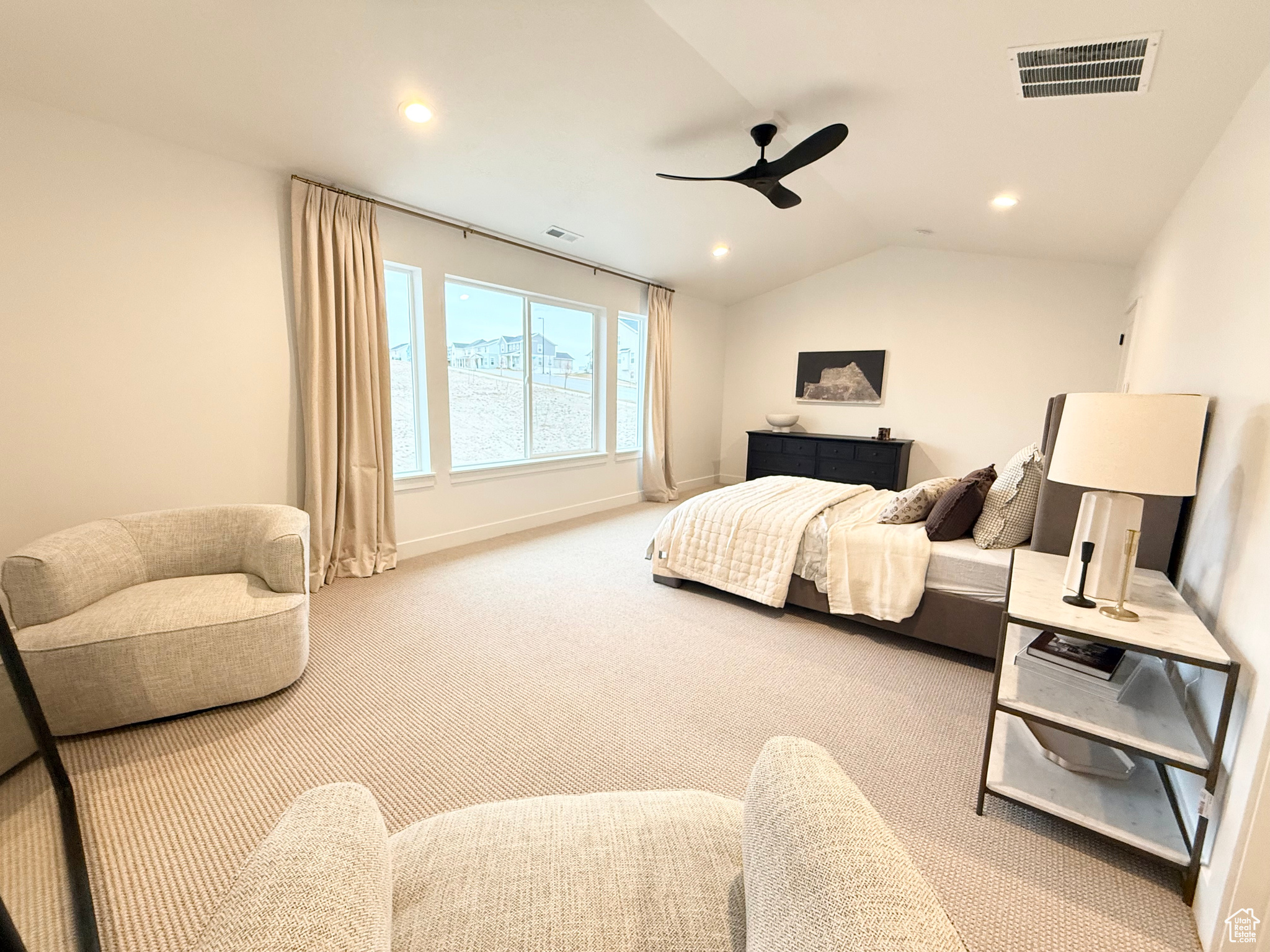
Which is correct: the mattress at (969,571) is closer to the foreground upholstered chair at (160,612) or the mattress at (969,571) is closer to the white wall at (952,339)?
the foreground upholstered chair at (160,612)

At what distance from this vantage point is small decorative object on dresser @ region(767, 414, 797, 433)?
246 inches

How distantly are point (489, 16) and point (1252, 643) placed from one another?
3205 mm

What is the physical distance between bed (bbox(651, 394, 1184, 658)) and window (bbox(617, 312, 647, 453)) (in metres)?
3.08

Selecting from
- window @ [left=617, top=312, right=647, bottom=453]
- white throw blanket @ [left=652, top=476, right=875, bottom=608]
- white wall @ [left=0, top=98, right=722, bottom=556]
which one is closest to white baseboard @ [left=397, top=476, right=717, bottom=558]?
window @ [left=617, top=312, right=647, bottom=453]

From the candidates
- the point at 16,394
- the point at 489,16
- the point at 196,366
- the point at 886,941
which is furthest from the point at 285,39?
the point at 886,941

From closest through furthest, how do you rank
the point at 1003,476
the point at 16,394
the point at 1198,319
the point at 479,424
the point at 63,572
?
the point at 63,572 < the point at 1198,319 < the point at 16,394 < the point at 1003,476 < the point at 479,424

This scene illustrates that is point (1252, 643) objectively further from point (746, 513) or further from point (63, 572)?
point (63, 572)

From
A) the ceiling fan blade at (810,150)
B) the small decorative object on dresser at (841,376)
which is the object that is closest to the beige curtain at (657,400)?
the small decorative object on dresser at (841,376)

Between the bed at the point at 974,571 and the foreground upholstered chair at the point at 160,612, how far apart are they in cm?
241

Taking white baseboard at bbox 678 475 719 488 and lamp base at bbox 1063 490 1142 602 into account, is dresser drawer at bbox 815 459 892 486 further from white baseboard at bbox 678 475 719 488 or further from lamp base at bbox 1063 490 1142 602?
lamp base at bbox 1063 490 1142 602

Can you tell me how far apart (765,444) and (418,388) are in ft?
12.8

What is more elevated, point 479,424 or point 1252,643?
point 479,424

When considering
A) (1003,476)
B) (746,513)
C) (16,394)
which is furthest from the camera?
(746,513)

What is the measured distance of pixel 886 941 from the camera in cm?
56
